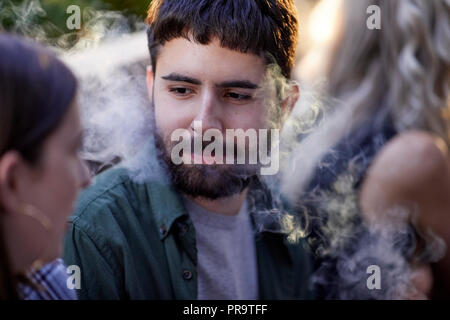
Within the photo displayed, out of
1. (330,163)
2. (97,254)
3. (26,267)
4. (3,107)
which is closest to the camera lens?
(3,107)

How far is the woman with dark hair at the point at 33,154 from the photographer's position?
1333 mm

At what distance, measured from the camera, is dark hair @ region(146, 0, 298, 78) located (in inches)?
88.9

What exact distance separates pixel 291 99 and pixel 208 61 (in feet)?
1.99

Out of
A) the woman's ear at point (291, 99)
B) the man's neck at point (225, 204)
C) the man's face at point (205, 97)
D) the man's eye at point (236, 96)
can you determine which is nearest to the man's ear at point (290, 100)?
the woman's ear at point (291, 99)

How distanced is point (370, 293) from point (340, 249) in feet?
0.77

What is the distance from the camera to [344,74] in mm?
2447

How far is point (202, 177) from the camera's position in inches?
93.7

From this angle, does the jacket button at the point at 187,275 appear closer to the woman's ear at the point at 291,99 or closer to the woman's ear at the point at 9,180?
the woman's ear at the point at 291,99

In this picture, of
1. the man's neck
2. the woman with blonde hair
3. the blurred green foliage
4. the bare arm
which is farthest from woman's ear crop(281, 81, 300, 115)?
the blurred green foliage

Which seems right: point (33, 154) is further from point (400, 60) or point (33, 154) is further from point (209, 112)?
point (400, 60)

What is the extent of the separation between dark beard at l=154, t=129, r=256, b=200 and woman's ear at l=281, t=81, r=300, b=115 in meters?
0.42

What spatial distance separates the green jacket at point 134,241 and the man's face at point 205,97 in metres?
0.13

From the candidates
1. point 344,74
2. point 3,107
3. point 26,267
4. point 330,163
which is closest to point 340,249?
point 330,163

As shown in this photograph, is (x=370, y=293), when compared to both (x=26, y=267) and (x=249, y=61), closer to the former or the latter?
(x=249, y=61)
